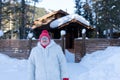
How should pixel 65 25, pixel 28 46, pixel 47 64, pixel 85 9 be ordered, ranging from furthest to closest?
pixel 85 9
pixel 65 25
pixel 28 46
pixel 47 64

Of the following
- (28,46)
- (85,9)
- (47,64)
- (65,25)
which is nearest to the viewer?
(47,64)

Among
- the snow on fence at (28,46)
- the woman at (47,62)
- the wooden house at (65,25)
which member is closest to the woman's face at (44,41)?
the woman at (47,62)

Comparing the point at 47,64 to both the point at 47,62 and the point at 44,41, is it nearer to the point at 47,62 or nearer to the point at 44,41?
the point at 47,62

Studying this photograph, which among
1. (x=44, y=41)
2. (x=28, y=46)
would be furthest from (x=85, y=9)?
(x=44, y=41)

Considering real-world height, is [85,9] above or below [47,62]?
above

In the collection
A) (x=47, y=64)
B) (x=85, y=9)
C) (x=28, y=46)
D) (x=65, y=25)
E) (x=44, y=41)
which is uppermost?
(x=85, y=9)

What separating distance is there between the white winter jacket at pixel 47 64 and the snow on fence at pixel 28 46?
42.9 ft

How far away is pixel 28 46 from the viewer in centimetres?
1866

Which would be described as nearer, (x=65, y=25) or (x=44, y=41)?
(x=44, y=41)

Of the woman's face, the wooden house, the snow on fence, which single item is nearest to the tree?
the wooden house

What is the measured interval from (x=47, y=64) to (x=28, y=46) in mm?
13748

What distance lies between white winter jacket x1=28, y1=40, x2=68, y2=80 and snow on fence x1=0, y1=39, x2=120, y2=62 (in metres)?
13.1

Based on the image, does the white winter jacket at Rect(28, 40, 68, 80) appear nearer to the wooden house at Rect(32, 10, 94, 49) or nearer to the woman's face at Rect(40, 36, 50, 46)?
the woman's face at Rect(40, 36, 50, 46)

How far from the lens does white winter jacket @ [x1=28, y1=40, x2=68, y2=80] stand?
5.02 metres
